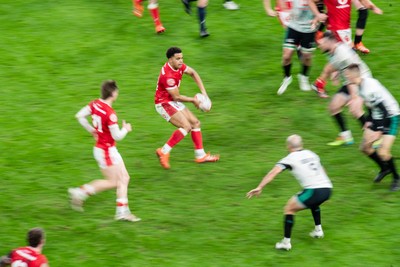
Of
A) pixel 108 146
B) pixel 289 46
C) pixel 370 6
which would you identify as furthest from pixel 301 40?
pixel 108 146

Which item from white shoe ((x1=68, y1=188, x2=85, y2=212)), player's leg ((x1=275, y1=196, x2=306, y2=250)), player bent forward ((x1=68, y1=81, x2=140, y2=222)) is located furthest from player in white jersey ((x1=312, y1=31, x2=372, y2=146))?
white shoe ((x1=68, y1=188, x2=85, y2=212))

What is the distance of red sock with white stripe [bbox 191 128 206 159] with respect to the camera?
14468 mm

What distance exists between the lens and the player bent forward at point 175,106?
46.0 ft

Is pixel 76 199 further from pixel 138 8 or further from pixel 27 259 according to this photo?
pixel 138 8

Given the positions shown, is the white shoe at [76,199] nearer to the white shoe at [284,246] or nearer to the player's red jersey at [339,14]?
the white shoe at [284,246]

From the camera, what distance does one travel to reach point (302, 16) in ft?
53.7

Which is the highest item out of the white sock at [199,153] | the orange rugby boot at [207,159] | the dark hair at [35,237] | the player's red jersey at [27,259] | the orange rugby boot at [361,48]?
the dark hair at [35,237]

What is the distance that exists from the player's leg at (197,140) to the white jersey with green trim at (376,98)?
121 inches

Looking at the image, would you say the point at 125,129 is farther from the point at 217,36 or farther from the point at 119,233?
the point at 217,36

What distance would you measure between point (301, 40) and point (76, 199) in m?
6.30

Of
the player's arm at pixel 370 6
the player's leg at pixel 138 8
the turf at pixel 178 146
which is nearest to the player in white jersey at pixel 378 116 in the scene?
the turf at pixel 178 146

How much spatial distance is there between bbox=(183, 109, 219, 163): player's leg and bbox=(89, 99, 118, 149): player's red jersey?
2343 mm

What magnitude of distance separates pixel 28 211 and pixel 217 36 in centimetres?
829

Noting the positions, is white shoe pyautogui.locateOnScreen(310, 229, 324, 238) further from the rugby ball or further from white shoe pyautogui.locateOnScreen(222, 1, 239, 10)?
white shoe pyautogui.locateOnScreen(222, 1, 239, 10)
